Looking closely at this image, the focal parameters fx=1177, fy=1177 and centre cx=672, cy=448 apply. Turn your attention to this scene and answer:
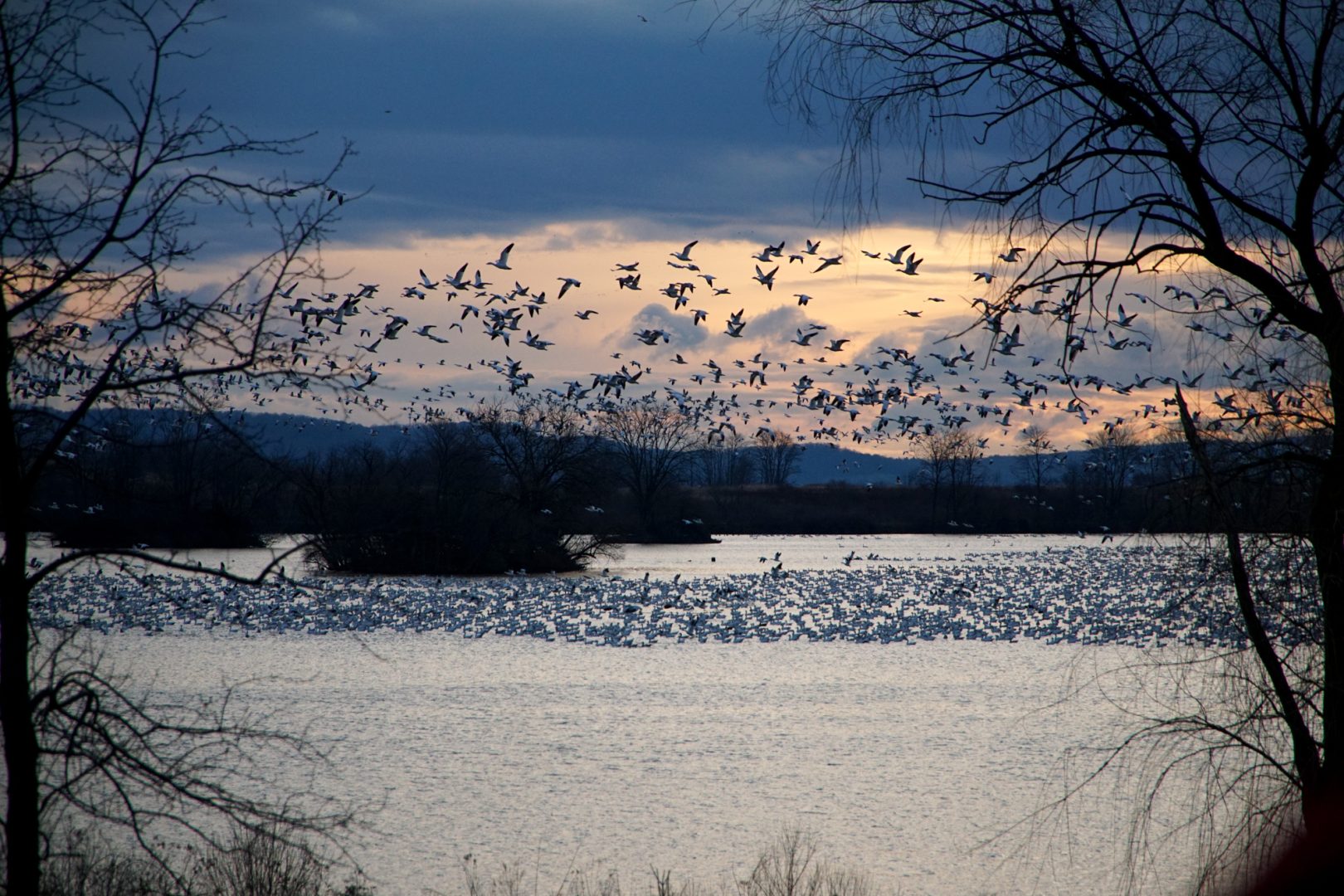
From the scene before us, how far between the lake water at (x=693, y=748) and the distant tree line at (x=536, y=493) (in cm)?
259

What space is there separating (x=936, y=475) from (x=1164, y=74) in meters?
74.9

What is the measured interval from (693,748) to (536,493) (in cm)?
2994

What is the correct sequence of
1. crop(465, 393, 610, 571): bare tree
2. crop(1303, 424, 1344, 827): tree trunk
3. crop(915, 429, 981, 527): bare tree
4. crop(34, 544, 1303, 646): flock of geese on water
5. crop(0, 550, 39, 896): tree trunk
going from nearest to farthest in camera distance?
crop(0, 550, 39, 896): tree trunk
crop(1303, 424, 1344, 827): tree trunk
crop(34, 544, 1303, 646): flock of geese on water
crop(465, 393, 610, 571): bare tree
crop(915, 429, 981, 527): bare tree

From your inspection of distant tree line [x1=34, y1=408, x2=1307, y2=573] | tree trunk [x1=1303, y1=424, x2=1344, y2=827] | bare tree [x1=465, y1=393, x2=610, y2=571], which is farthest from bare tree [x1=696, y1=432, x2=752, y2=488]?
tree trunk [x1=1303, y1=424, x2=1344, y2=827]

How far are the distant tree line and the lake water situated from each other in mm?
2593

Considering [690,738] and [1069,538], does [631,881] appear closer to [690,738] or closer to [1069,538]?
[690,738]

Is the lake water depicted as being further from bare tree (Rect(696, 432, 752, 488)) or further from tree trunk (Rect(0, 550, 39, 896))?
bare tree (Rect(696, 432, 752, 488))

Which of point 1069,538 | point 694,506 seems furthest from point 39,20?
point 1069,538

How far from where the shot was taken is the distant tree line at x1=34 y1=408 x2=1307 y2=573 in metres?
5.20

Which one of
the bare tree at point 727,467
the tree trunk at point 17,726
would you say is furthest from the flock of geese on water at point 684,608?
the bare tree at point 727,467

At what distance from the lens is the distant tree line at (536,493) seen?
17.1ft

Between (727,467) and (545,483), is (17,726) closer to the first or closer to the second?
(545,483)

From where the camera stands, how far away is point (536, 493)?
145 feet

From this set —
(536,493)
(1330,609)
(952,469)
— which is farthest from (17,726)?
(952,469)
